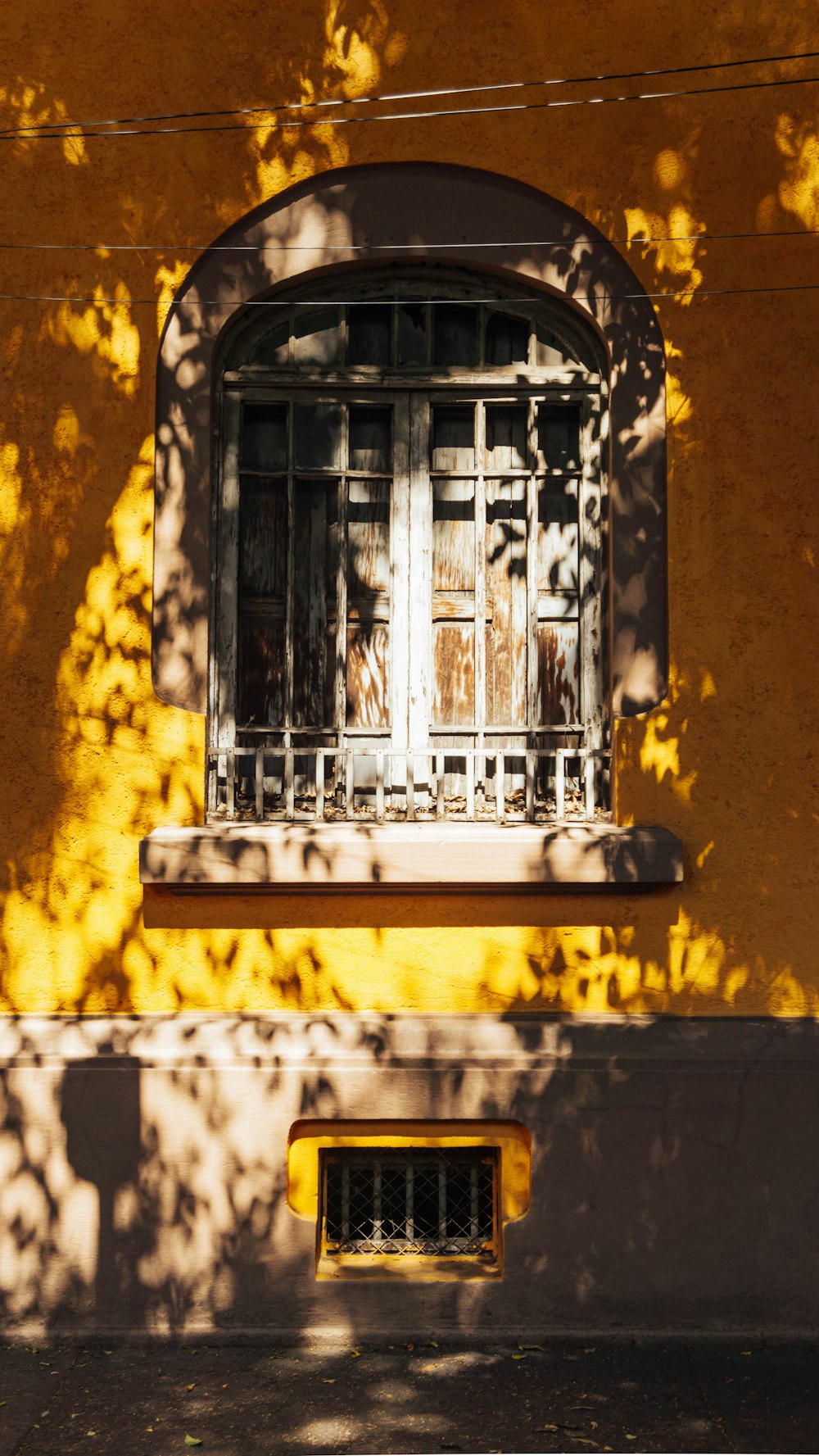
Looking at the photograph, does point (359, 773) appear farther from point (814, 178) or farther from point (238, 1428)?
point (814, 178)

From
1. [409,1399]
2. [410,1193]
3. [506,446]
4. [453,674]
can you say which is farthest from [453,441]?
[409,1399]

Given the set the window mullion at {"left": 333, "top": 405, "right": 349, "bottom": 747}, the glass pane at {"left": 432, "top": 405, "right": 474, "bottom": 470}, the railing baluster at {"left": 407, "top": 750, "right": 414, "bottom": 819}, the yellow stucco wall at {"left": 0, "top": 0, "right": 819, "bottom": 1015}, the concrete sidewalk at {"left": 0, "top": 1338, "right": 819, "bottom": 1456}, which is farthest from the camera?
the glass pane at {"left": 432, "top": 405, "right": 474, "bottom": 470}

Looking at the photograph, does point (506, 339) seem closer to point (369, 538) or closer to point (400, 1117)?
point (369, 538)

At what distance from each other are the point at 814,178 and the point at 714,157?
1.27 ft

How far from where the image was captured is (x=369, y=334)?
4.51m

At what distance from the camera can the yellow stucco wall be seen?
418 cm

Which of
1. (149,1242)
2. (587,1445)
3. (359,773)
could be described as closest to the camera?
(587,1445)

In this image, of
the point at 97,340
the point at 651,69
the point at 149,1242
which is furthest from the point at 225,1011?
the point at 651,69

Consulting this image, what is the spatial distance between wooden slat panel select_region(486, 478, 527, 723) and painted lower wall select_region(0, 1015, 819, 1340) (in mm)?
1314

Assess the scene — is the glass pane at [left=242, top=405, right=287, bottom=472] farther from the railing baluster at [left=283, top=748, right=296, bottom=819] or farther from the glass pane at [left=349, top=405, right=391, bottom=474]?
the railing baluster at [left=283, top=748, right=296, bottom=819]

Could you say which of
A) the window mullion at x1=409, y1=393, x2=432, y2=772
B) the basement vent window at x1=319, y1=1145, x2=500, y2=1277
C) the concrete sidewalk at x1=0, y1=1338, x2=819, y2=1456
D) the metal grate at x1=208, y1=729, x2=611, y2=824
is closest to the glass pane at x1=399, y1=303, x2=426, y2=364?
Result: the window mullion at x1=409, y1=393, x2=432, y2=772

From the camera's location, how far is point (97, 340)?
4223 millimetres

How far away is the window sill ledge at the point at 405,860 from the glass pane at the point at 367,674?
22.9 inches

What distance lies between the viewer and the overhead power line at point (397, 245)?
4.21 metres
